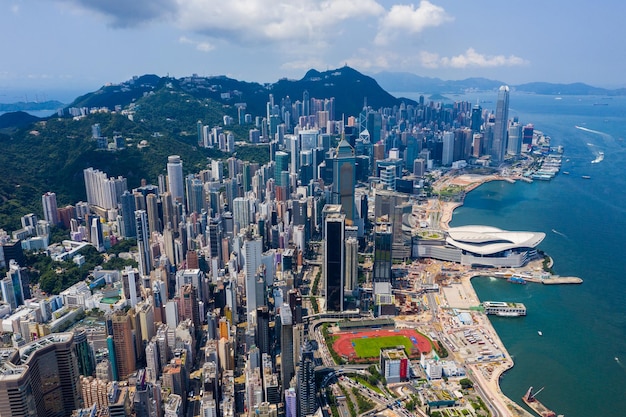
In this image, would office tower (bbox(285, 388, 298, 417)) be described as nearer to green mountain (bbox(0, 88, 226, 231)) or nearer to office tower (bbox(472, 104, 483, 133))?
green mountain (bbox(0, 88, 226, 231))

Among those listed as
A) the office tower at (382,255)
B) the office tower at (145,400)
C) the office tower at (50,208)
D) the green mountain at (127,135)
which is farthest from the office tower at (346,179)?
the office tower at (145,400)

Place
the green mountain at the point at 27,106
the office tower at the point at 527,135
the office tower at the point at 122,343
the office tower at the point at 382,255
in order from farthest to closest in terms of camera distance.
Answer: the green mountain at the point at 27,106
the office tower at the point at 527,135
the office tower at the point at 382,255
the office tower at the point at 122,343

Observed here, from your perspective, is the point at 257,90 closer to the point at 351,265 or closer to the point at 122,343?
the point at 351,265

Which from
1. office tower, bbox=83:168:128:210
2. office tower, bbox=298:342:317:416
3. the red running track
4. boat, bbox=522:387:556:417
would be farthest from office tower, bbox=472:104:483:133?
office tower, bbox=298:342:317:416

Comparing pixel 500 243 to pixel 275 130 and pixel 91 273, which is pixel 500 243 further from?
pixel 275 130

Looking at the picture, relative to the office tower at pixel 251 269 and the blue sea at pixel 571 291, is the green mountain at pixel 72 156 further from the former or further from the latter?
the blue sea at pixel 571 291

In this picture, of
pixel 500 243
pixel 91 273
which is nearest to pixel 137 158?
pixel 91 273

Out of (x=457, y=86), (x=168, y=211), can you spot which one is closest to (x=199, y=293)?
(x=168, y=211)
